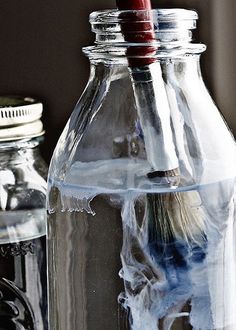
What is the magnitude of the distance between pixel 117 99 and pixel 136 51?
3 cm

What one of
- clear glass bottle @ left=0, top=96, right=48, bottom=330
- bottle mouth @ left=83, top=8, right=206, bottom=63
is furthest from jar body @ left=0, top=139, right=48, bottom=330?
bottle mouth @ left=83, top=8, right=206, bottom=63

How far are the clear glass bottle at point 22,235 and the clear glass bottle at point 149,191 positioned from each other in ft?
0.31

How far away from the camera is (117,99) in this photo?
1.33 feet

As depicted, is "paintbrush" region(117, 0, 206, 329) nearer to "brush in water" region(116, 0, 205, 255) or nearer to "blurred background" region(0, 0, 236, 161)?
"brush in water" region(116, 0, 205, 255)

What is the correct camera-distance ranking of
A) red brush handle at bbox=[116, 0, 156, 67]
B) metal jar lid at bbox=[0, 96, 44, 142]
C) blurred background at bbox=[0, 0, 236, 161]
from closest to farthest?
red brush handle at bbox=[116, 0, 156, 67] → metal jar lid at bbox=[0, 96, 44, 142] → blurred background at bbox=[0, 0, 236, 161]

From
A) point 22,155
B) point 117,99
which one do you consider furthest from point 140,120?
point 22,155

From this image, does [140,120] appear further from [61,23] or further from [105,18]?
[61,23]

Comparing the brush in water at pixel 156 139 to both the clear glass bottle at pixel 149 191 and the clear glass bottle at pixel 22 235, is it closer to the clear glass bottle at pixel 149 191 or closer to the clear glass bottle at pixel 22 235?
the clear glass bottle at pixel 149 191

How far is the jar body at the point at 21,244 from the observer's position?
50 centimetres

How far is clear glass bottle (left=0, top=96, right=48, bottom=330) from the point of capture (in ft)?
1.65

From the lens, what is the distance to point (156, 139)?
0.39 m

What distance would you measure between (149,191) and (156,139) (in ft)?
0.08

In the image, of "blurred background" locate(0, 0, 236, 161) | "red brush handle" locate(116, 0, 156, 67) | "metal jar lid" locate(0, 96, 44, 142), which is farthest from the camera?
"blurred background" locate(0, 0, 236, 161)

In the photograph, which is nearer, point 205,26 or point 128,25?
point 128,25
